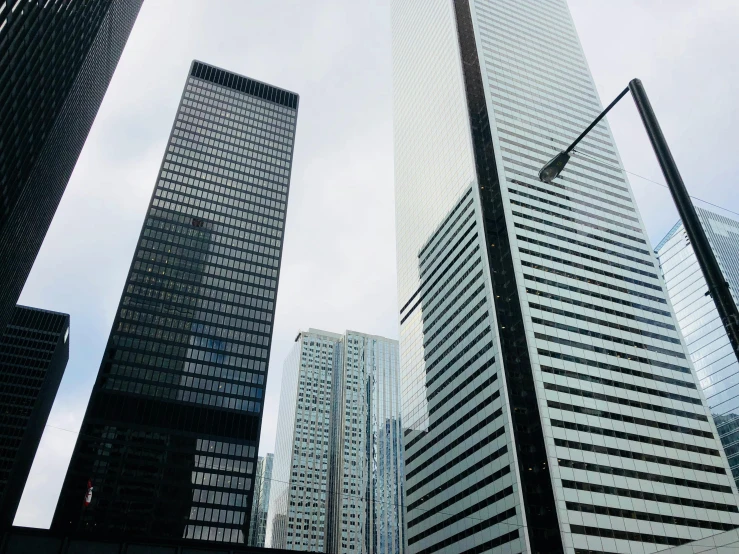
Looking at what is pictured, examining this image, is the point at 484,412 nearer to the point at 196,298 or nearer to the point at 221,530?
the point at 221,530

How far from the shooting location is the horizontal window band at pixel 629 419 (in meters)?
95.2

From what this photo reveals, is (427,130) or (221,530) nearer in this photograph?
(221,530)

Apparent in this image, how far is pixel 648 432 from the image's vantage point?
99.4m

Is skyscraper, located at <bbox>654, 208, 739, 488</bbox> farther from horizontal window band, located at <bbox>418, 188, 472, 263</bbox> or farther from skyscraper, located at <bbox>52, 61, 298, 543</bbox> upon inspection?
skyscraper, located at <bbox>52, 61, 298, 543</bbox>

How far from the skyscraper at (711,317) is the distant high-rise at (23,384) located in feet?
584

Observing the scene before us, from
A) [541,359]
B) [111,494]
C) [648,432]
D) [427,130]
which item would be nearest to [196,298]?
[111,494]

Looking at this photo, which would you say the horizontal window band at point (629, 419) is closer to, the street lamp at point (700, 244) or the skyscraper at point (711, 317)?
the skyscraper at point (711, 317)

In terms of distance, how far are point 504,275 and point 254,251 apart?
7180 cm

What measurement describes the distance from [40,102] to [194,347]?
77079 millimetres

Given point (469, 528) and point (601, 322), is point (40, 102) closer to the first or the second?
point (469, 528)

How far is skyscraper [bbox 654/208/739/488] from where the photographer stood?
140 meters

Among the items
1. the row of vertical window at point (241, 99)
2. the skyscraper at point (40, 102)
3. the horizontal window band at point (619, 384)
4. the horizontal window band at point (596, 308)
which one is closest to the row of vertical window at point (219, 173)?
the row of vertical window at point (241, 99)

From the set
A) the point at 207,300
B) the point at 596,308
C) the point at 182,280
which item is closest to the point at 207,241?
the point at 182,280

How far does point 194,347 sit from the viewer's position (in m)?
139
